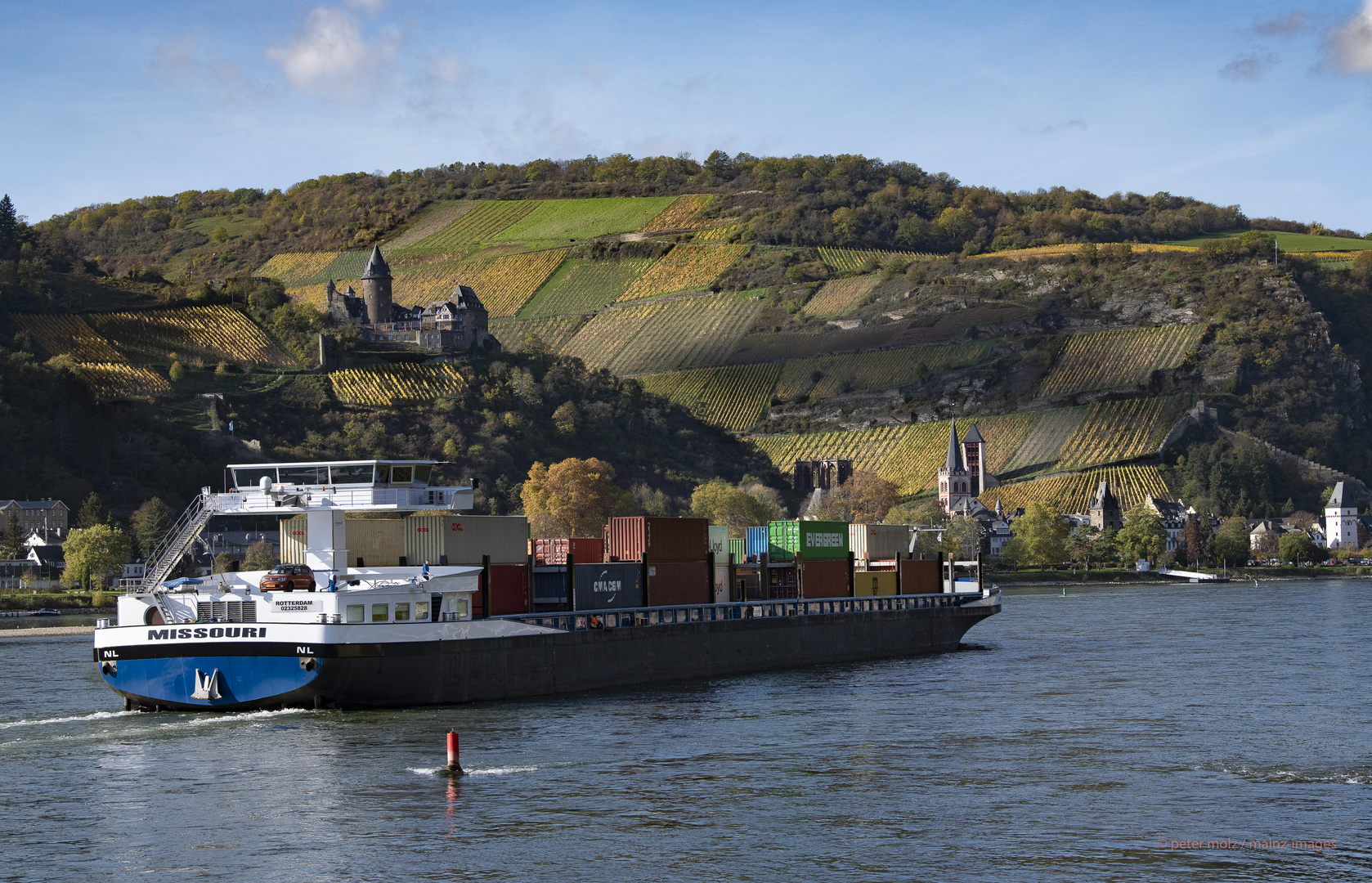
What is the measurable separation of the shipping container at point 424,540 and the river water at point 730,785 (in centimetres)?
450

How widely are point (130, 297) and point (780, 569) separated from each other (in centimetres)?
10345

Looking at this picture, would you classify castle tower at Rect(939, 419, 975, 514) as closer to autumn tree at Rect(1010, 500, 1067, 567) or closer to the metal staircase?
autumn tree at Rect(1010, 500, 1067, 567)

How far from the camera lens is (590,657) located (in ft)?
147

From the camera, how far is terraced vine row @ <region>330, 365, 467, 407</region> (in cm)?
12998

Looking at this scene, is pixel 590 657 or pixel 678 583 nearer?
pixel 590 657

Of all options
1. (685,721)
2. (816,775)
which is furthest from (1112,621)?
(816,775)

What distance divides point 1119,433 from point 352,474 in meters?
152

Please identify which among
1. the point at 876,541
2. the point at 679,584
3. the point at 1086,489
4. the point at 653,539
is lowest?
the point at 679,584

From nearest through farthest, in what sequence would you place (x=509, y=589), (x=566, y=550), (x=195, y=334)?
(x=509, y=589) → (x=566, y=550) → (x=195, y=334)

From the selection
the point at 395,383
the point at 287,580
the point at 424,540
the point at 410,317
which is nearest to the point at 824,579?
the point at 424,540

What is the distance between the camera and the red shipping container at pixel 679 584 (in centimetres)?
4912

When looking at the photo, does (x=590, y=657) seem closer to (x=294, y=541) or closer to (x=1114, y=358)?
(x=294, y=541)

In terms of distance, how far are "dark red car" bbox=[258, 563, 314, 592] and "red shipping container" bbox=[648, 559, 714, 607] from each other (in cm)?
1335

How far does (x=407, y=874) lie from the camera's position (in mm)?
22859
